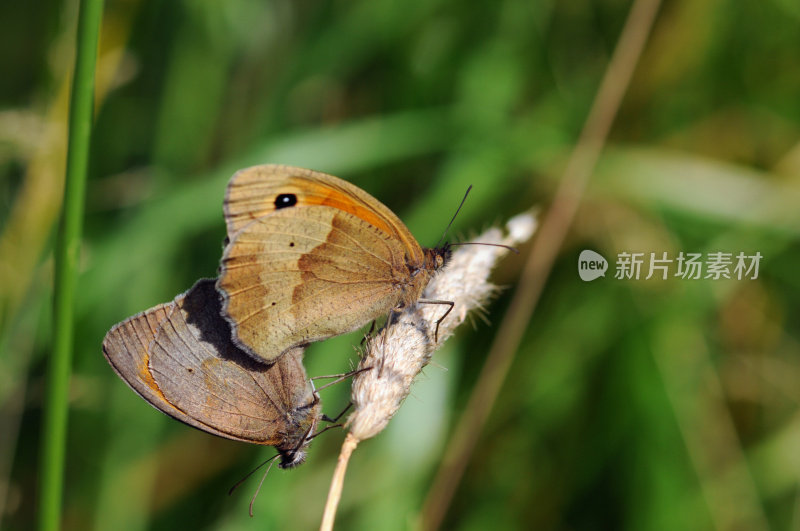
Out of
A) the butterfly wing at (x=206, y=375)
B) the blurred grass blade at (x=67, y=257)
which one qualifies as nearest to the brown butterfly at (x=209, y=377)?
the butterfly wing at (x=206, y=375)

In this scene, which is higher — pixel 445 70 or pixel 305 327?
pixel 445 70

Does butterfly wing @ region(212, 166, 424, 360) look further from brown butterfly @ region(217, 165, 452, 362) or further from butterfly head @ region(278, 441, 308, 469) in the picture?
butterfly head @ region(278, 441, 308, 469)

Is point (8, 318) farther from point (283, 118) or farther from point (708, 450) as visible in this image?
point (708, 450)

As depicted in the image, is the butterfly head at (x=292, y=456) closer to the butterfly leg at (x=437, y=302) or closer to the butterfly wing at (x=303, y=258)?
the butterfly wing at (x=303, y=258)

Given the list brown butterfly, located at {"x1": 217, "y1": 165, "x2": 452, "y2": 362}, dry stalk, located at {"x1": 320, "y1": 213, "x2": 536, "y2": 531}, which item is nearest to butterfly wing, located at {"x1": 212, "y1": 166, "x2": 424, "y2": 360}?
brown butterfly, located at {"x1": 217, "y1": 165, "x2": 452, "y2": 362}

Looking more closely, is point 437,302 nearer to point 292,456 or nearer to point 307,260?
point 307,260

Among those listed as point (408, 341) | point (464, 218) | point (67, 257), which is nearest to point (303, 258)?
point (408, 341)

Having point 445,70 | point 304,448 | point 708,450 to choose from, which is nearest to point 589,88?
point 445,70
